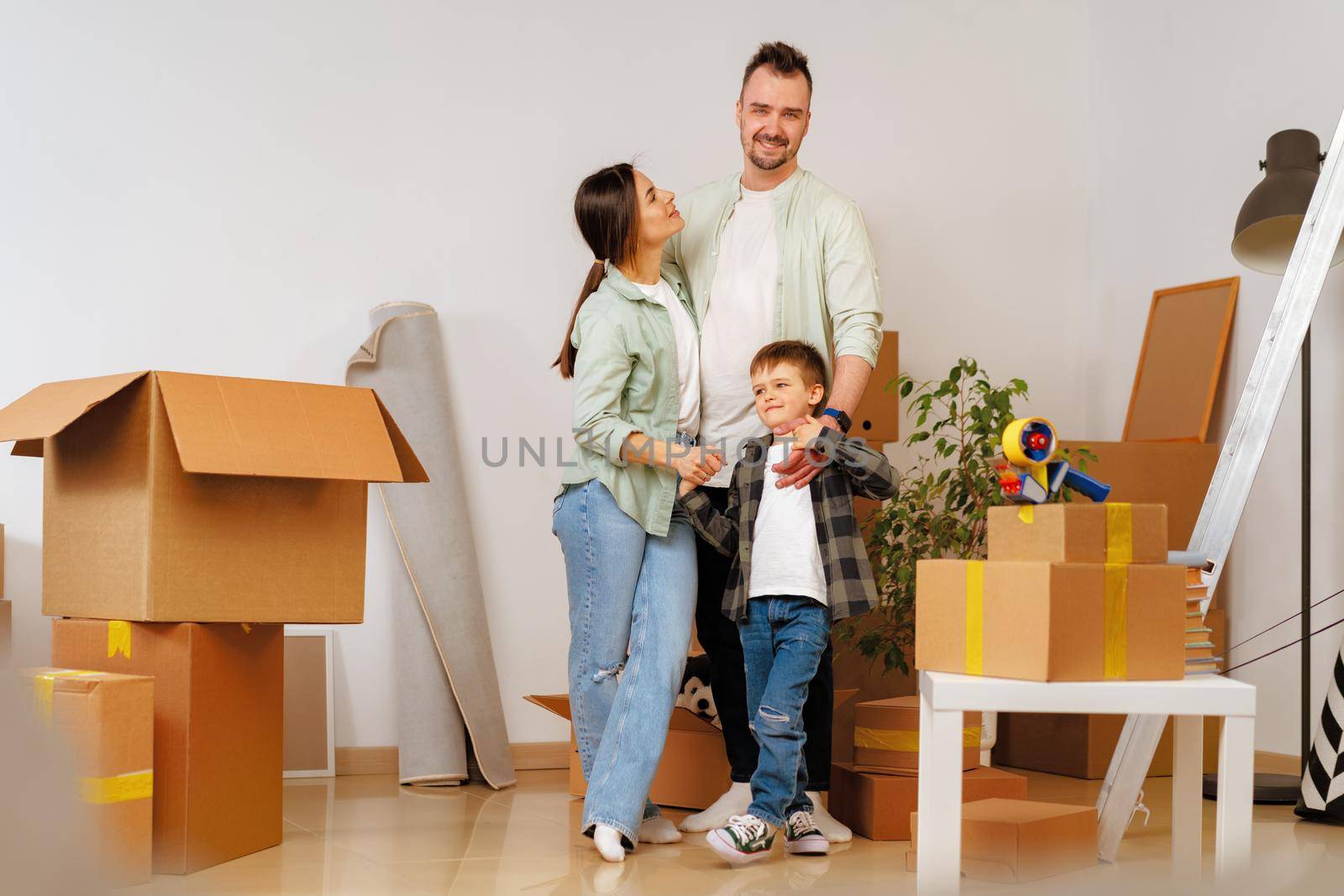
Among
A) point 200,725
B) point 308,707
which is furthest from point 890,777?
point 308,707

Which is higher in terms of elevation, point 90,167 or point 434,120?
point 434,120

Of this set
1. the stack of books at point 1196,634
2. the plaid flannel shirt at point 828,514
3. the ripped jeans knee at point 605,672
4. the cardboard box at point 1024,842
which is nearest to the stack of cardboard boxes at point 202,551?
the ripped jeans knee at point 605,672

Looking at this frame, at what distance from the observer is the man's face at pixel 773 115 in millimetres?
2363

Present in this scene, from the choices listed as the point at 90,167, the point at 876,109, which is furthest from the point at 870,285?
the point at 90,167

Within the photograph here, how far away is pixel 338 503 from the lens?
7.39 feet

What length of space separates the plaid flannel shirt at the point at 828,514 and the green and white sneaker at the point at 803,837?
1.25ft

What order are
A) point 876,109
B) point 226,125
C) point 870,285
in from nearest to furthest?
point 870,285 < point 226,125 < point 876,109

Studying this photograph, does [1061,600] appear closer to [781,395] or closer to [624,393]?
[781,395]

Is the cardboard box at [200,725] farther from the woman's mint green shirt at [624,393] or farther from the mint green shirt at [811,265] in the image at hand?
the mint green shirt at [811,265]

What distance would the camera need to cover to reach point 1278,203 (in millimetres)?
2689

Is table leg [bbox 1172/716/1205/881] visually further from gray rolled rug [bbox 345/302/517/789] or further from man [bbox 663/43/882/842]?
gray rolled rug [bbox 345/302/517/789]

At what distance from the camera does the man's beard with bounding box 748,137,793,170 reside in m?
2.40

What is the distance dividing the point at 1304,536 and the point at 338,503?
216 centimetres

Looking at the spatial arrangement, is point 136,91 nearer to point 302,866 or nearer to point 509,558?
point 509,558
